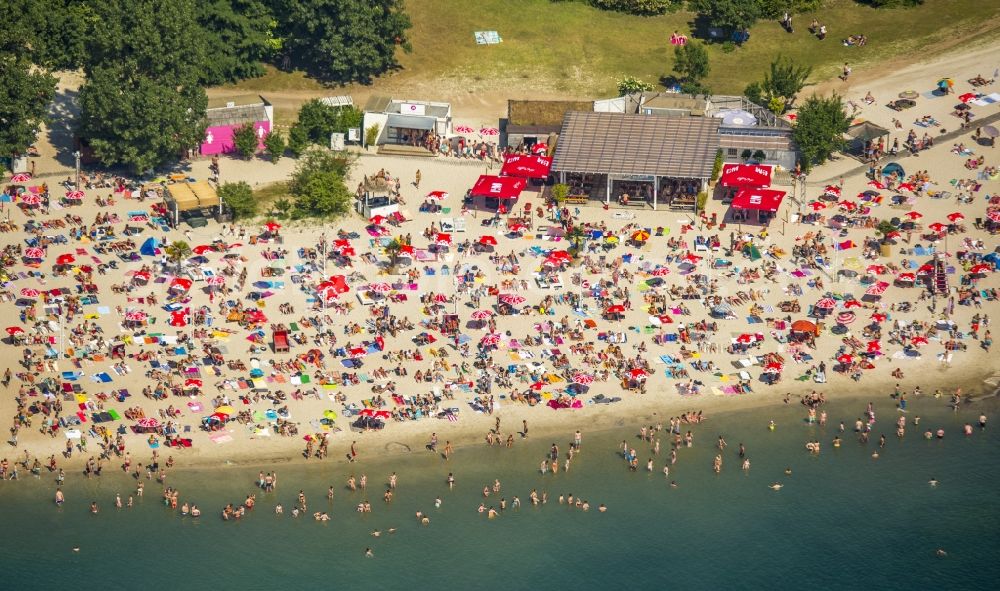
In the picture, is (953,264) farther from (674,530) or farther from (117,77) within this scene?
(117,77)

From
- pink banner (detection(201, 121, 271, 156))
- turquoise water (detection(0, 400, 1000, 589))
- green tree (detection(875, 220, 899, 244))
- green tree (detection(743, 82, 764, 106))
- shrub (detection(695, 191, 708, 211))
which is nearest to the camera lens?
turquoise water (detection(0, 400, 1000, 589))

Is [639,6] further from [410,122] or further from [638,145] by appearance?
[638,145]

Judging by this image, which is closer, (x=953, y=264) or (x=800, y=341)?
(x=800, y=341)

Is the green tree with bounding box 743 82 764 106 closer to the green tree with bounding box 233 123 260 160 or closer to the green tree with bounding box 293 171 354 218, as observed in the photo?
the green tree with bounding box 293 171 354 218

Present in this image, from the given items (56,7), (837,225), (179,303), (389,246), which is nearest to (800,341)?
(837,225)

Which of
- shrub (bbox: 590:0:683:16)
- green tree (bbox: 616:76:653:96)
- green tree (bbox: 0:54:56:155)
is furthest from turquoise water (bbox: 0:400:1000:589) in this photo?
shrub (bbox: 590:0:683:16)

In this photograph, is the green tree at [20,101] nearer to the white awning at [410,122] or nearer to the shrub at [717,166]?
the white awning at [410,122]

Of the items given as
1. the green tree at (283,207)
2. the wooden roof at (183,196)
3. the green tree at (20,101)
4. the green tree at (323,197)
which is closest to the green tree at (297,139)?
the green tree at (323,197)
